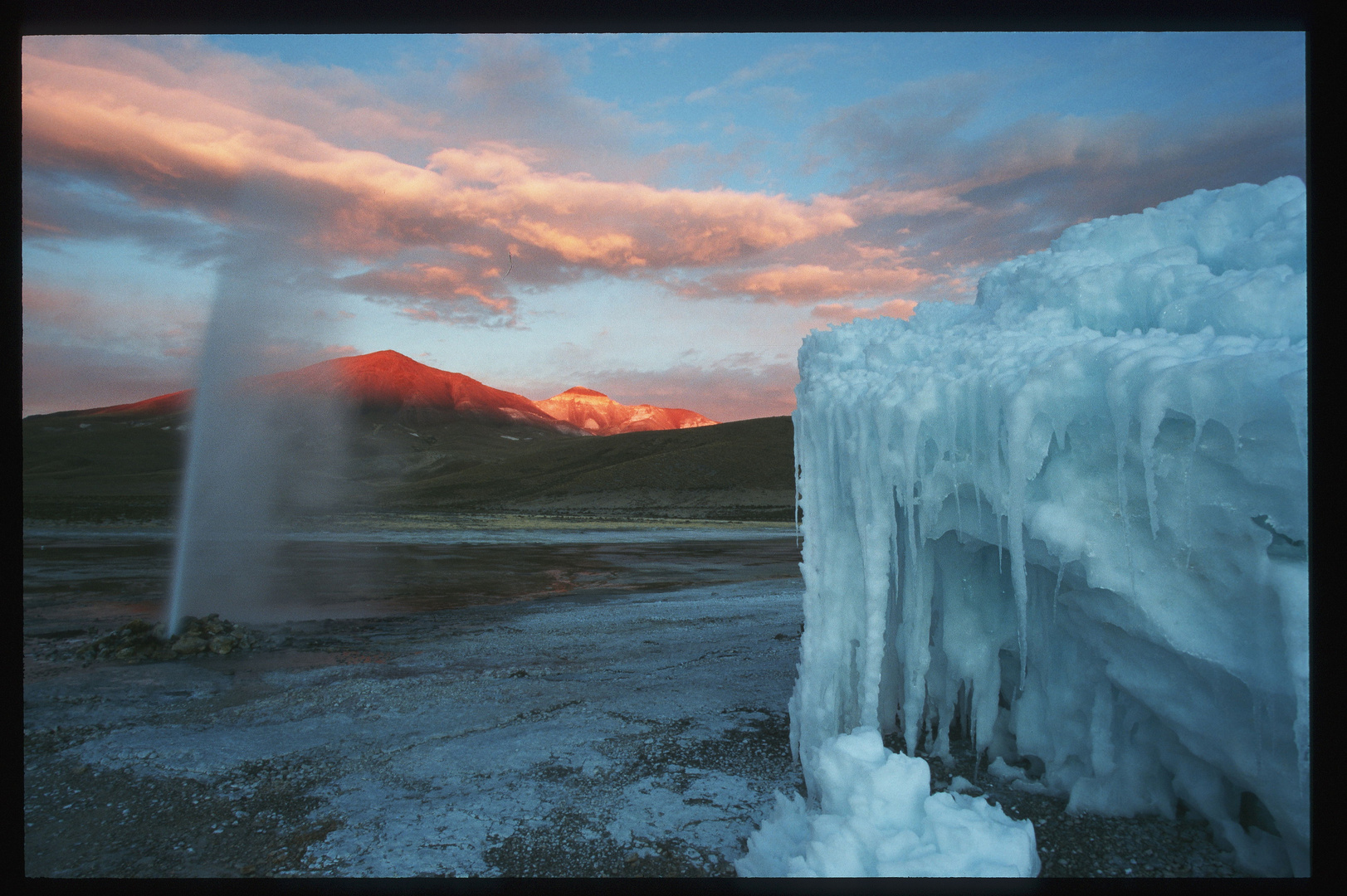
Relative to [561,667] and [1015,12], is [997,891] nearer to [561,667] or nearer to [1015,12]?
[1015,12]

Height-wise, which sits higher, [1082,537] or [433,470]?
[1082,537]

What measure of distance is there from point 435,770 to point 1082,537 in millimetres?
5891

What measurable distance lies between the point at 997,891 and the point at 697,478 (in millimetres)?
81125

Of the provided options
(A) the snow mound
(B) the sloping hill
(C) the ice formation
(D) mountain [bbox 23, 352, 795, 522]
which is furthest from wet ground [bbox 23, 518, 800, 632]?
(B) the sloping hill

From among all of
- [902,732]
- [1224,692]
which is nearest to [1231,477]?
[1224,692]

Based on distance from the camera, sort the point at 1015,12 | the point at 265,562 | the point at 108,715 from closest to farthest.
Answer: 1. the point at 1015,12
2. the point at 108,715
3. the point at 265,562

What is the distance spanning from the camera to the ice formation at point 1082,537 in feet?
11.2

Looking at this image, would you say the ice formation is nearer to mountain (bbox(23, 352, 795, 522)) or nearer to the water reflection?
the water reflection

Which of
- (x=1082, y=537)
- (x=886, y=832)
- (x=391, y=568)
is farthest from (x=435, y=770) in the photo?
(x=391, y=568)

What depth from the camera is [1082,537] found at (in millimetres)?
4125

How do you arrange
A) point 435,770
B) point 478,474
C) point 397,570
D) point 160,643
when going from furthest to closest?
point 478,474, point 397,570, point 160,643, point 435,770

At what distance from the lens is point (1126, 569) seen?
3959 mm

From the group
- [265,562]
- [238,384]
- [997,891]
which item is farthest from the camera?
[265,562]

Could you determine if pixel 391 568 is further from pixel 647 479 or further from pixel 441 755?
pixel 647 479
